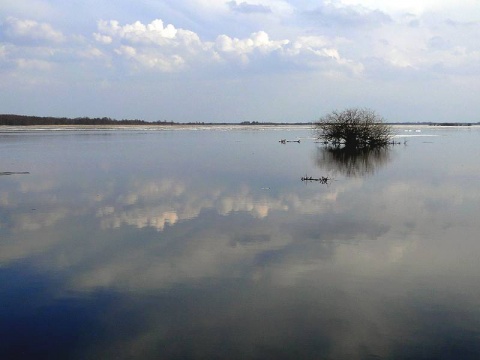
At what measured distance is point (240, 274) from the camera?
7594mm

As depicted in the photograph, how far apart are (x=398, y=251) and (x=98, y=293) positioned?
5038 millimetres

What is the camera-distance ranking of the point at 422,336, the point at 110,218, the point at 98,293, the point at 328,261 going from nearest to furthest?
1. the point at 422,336
2. the point at 98,293
3. the point at 328,261
4. the point at 110,218

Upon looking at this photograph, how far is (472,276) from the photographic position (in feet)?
24.3

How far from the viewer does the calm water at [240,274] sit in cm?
546

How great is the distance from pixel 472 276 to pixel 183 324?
4361mm

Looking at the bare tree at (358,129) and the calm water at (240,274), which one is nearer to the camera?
the calm water at (240,274)

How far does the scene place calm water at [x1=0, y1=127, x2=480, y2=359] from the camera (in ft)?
17.9

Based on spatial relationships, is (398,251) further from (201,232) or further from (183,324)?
(183,324)

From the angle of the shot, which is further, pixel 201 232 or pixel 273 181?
pixel 273 181

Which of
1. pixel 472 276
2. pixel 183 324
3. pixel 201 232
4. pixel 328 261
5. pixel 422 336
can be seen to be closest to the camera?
pixel 422 336

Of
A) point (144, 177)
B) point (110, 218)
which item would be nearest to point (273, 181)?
point (144, 177)

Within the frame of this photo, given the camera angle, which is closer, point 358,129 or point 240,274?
point 240,274

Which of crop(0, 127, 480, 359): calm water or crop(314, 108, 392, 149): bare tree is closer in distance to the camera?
crop(0, 127, 480, 359): calm water

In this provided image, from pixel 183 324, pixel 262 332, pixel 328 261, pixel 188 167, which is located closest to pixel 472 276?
pixel 328 261
